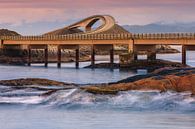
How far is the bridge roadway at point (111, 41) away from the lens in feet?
364

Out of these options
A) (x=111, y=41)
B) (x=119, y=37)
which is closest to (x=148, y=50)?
(x=119, y=37)

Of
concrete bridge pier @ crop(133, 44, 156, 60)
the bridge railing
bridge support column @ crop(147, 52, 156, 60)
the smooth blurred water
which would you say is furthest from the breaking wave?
concrete bridge pier @ crop(133, 44, 156, 60)

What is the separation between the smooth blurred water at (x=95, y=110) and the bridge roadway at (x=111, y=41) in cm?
6443

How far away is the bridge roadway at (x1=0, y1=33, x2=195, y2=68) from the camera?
111 metres

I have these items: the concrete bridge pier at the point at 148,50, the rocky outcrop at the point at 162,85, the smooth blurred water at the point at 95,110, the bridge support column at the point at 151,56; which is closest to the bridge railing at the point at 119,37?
the concrete bridge pier at the point at 148,50

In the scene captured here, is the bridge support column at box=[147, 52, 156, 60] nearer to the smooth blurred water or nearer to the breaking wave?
the smooth blurred water

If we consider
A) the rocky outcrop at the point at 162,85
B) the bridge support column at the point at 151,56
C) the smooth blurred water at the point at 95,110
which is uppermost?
the rocky outcrop at the point at 162,85

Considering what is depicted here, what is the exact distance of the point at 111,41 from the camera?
12412 cm

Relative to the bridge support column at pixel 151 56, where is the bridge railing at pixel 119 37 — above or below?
above

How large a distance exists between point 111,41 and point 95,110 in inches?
3334

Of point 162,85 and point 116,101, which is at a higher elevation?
point 162,85

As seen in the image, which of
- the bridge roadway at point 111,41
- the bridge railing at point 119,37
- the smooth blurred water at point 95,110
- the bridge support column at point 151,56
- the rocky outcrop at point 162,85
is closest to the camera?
the smooth blurred water at point 95,110

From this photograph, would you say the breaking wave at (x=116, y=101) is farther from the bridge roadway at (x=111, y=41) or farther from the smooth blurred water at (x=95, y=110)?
the bridge roadway at (x=111, y=41)

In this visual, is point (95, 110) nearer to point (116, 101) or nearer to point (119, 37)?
point (116, 101)
